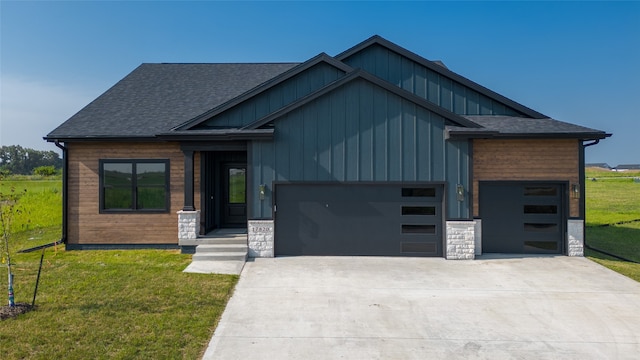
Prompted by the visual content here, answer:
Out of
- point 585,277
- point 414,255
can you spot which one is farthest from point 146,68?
point 585,277

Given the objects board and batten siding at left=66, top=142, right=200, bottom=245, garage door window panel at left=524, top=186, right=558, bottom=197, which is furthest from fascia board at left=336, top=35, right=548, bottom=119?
board and batten siding at left=66, top=142, right=200, bottom=245

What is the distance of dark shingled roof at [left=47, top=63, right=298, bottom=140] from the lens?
10.3 m

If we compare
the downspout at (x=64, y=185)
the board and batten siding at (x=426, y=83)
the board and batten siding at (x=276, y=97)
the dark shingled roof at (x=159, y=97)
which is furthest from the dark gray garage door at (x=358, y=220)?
the downspout at (x=64, y=185)

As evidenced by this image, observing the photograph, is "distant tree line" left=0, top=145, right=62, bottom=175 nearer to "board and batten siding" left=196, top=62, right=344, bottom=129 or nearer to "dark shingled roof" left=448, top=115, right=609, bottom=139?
"board and batten siding" left=196, top=62, right=344, bottom=129

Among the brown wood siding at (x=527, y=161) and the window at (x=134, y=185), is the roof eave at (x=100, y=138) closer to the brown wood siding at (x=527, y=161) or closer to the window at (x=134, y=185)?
the window at (x=134, y=185)

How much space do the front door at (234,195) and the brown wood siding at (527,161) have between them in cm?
749

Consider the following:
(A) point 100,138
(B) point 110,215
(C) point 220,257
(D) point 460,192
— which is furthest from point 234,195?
(D) point 460,192

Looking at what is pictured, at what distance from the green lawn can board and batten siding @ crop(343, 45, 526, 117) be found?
8295 mm

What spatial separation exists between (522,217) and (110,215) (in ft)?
41.0

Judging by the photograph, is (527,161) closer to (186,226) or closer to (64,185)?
(186,226)

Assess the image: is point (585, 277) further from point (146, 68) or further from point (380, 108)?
point (146, 68)

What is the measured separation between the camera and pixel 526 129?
957 centimetres

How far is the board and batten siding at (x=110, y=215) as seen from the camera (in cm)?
1030

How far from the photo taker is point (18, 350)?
14.2ft
